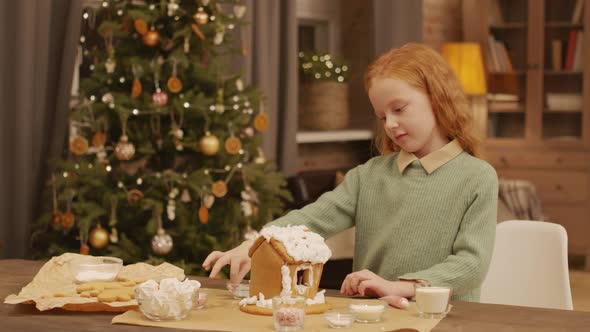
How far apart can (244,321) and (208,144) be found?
2.27 meters

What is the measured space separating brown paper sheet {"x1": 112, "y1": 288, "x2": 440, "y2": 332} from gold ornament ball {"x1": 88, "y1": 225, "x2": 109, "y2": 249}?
2063mm

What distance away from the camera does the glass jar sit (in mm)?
1765

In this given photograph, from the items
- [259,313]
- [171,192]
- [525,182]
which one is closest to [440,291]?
[259,313]

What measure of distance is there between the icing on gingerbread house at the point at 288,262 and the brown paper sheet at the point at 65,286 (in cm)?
25

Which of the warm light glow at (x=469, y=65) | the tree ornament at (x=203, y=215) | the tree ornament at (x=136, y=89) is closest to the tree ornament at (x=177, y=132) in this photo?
the tree ornament at (x=136, y=89)

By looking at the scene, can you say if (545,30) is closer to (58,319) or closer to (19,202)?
(19,202)

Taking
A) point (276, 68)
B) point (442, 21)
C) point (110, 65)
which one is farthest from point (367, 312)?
point (442, 21)

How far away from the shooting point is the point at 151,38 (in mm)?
4039

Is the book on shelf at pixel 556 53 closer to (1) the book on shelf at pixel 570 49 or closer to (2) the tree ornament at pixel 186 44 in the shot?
(1) the book on shelf at pixel 570 49

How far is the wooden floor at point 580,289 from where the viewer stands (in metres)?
5.83

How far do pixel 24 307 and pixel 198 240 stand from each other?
213 centimetres

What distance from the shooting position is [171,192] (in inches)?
158

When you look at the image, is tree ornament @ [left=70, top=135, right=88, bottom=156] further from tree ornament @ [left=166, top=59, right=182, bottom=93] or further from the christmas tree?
tree ornament @ [left=166, top=59, right=182, bottom=93]

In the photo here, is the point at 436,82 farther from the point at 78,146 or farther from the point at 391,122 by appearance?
the point at 78,146
